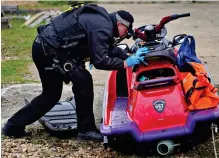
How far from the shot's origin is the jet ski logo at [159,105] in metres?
5.97

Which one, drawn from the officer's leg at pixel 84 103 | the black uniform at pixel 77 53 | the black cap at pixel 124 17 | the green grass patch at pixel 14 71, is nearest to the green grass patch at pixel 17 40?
the green grass patch at pixel 14 71

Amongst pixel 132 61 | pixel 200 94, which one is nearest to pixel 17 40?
pixel 132 61

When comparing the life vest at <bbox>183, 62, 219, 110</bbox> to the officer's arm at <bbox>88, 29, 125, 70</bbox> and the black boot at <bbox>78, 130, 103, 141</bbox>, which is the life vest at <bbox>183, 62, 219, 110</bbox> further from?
the black boot at <bbox>78, 130, 103, 141</bbox>

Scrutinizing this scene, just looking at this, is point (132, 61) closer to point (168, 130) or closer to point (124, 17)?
point (124, 17)

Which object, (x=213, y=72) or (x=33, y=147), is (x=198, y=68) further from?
(x=213, y=72)

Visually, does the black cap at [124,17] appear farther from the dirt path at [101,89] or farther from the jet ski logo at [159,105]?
the dirt path at [101,89]

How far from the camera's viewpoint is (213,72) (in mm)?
9812

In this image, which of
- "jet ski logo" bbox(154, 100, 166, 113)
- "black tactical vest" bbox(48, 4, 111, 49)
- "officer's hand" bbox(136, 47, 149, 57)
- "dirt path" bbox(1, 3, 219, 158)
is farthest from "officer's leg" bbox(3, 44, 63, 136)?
→ "jet ski logo" bbox(154, 100, 166, 113)

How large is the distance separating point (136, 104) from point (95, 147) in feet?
2.45

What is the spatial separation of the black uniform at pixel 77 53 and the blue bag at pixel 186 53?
668 millimetres

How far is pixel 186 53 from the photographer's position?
650 centimetres

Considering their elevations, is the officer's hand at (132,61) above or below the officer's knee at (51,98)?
above

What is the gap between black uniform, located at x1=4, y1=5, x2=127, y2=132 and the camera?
19.7 feet

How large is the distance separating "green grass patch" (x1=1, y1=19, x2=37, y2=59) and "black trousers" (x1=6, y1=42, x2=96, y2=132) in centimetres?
515
